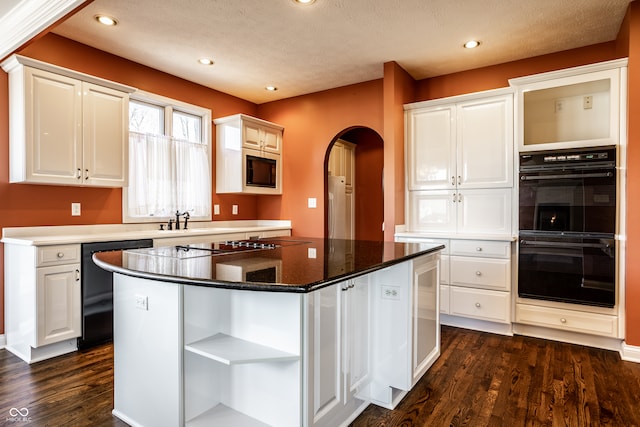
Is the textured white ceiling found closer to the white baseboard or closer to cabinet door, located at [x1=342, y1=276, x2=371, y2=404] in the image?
cabinet door, located at [x1=342, y1=276, x2=371, y2=404]

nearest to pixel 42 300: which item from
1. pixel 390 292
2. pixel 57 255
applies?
pixel 57 255

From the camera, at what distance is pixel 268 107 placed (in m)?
5.12

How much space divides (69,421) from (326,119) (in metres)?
3.82

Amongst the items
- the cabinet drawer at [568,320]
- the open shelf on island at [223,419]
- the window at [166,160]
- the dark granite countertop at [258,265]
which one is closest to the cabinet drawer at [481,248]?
the cabinet drawer at [568,320]

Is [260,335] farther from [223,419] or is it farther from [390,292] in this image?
[390,292]

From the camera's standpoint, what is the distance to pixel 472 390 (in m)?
2.24

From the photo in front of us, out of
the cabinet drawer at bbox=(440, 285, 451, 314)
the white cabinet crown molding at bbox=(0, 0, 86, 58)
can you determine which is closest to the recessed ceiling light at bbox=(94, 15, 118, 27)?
the white cabinet crown molding at bbox=(0, 0, 86, 58)

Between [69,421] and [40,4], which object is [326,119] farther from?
[69,421]

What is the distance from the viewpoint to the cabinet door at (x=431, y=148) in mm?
3717

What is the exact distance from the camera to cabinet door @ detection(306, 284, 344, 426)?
1419 mm

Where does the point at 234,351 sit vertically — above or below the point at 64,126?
below

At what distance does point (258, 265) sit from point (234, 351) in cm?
36

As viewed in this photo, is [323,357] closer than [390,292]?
Yes

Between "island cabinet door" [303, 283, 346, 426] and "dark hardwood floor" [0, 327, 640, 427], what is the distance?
44cm
